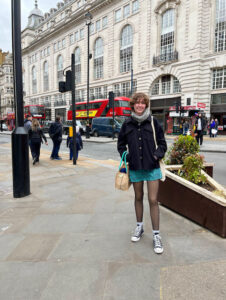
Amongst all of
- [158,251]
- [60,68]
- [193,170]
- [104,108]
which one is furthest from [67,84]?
[60,68]

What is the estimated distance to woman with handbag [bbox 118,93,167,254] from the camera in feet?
8.02

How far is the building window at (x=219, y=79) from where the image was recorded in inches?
922

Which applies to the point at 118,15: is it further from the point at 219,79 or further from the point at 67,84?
the point at 67,84

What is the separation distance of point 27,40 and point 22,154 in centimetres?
6112

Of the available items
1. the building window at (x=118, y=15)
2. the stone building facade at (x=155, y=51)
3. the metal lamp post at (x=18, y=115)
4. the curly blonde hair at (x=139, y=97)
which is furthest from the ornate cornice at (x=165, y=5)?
the curly blonde hair at (x=139, y=97)

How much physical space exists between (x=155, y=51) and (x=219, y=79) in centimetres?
864

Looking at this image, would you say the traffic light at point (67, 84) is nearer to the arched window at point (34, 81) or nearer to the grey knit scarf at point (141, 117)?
the grey knit scarf at point (141, 117)

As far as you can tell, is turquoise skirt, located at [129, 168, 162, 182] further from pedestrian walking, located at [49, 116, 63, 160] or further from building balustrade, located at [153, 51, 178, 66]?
building balustrade, located at [153, 51, 178, 66]

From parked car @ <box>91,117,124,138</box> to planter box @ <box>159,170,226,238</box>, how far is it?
1648cm

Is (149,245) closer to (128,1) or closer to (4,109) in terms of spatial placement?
(128,1)

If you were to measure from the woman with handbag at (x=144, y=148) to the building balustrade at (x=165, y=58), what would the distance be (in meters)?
26.2

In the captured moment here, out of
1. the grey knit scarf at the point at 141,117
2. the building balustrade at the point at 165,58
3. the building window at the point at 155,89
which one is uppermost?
the building balustrade at the point at 165,58

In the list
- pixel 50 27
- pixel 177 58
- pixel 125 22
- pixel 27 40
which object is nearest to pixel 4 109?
pixel 27 40

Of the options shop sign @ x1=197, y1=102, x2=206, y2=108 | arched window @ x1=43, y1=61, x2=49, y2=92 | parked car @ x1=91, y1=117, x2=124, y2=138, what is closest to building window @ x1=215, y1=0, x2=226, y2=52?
shop sign @ x1=197, y1=102, x2=206, y2=108
